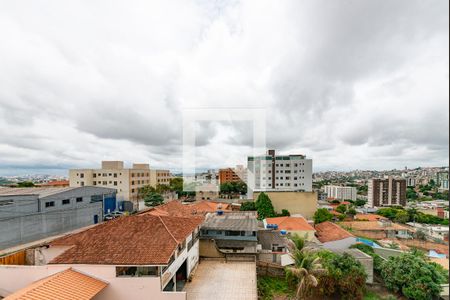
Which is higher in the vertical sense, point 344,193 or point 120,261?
point 120,261

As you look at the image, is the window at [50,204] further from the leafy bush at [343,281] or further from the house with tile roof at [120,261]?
the leafy bush at [343,281]

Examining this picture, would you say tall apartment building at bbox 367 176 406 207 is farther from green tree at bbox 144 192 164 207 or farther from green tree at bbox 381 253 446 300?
green tree at bbox 144 192 164 207

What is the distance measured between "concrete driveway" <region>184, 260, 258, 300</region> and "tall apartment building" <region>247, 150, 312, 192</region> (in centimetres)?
2397

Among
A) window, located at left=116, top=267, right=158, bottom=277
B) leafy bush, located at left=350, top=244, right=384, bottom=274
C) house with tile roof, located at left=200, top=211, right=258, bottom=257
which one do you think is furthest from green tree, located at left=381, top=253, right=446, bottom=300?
window, located at left=116, top=267, right=158, bottom=277

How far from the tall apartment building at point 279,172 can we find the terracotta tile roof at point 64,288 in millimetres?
28337

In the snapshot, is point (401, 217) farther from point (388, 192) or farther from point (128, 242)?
point (128, 242)

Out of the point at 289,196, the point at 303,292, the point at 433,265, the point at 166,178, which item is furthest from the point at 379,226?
the point at 166,178

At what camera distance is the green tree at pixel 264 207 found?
21.2 meters

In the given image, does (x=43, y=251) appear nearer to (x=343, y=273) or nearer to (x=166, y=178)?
(x=343, y=273)

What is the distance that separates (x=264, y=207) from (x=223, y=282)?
13.0 m

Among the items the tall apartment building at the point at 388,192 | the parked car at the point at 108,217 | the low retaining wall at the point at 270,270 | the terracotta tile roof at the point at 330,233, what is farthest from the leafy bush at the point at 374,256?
the tall apartment building at the point at 388,192

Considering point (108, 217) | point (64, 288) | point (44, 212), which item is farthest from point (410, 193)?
point (44, 212)

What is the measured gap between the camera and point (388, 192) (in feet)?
142

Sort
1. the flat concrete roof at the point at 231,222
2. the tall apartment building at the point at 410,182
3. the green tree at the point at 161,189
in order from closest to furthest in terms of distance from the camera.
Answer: the flat concrete roof at the point at 231,222, the green tree at the point at 161,189, the tall apartment building at the point at 410,182
